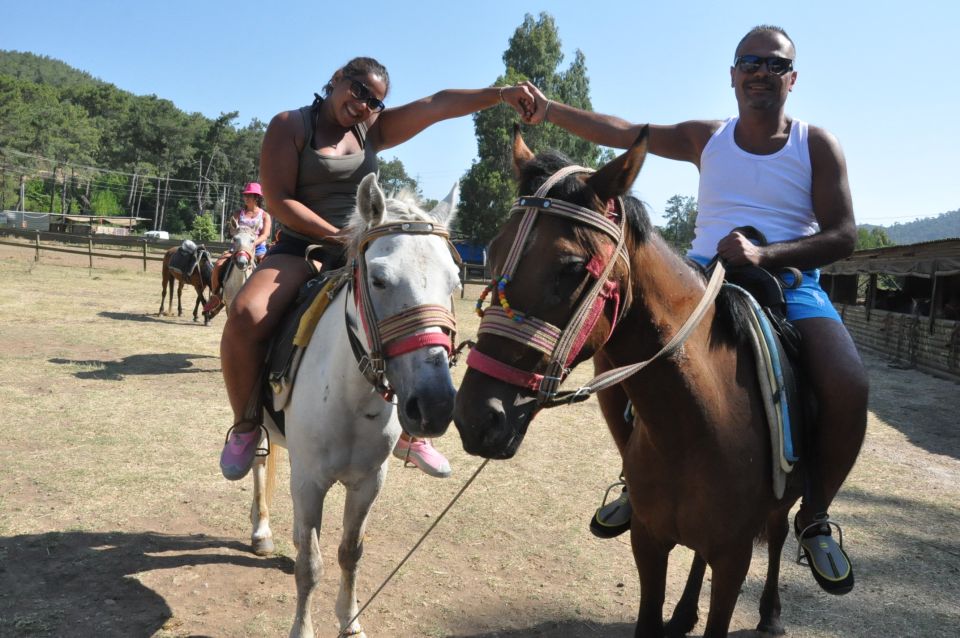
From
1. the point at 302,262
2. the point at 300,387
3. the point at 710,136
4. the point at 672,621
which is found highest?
the point at 710,136

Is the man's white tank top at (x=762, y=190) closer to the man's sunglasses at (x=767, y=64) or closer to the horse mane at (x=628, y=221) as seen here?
the man's sunglasses at (x=767, y=64)

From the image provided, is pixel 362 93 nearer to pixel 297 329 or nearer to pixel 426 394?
pixel 297 329

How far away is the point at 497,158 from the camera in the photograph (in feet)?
120

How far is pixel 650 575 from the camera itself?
270 centimetres

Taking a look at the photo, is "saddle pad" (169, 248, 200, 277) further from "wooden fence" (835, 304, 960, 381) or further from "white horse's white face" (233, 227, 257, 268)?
"wooden fence" (835, 304, 960, 381)

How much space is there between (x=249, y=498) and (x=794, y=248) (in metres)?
4.45

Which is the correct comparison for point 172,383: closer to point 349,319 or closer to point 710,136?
point 349,319

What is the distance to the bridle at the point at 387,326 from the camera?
2.45 meters

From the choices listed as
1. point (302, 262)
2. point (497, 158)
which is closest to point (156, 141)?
point (497, 158)

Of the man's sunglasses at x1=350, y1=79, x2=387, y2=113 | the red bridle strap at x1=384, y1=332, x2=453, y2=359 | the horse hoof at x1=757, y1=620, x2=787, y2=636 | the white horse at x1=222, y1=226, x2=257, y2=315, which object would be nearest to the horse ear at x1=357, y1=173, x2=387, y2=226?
the red bridle strap at x1=384, y1=332, x2=453, y2=359

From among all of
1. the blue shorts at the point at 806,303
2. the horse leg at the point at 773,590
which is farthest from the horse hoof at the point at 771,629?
the blue shorts at the point at 806,303

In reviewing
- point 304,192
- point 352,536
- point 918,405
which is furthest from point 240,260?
point 918,405

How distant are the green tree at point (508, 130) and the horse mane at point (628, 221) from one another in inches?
1203

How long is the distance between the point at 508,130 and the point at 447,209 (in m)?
32.6
